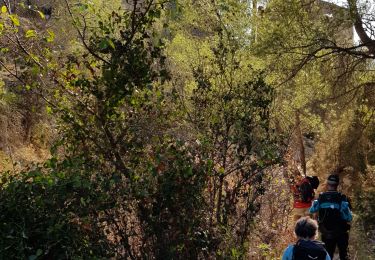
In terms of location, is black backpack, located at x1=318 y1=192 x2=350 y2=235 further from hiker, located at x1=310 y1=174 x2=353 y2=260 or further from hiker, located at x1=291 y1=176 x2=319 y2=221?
hiker, located at x1=291 y1=176 x2=319 y2=221

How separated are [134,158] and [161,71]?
0.90m

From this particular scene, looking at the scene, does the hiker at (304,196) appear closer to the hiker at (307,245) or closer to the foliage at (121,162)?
the foliage at (121,162)

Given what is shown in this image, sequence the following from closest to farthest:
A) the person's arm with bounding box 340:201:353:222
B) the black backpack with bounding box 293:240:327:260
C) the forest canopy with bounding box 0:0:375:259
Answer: the forest canopy with bounding box 0:0:375:259, the black backpack with bounding box 293:240:327:260, the person's arm with bounding box 340:201:353:222

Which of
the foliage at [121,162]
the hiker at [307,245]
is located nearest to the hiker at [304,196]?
the foliage at [121,162]

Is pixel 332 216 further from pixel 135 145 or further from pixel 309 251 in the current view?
pixel 135 145

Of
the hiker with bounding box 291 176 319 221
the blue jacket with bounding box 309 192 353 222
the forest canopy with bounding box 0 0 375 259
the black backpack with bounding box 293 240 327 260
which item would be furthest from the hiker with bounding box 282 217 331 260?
the hiker with bounding box 291 176 319 221

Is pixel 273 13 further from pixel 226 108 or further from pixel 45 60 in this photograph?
pixel 45 60

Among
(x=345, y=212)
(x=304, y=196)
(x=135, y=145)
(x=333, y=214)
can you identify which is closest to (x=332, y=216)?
(x=333, y=214)

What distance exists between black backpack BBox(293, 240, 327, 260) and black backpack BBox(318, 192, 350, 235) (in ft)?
8.23

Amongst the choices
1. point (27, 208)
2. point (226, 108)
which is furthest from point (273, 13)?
point (27, 208)

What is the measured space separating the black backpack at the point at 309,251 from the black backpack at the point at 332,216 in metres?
2.51

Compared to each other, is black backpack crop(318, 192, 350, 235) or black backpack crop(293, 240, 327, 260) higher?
black backpack crop(293, 240, 327, 260)

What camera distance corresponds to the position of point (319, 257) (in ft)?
12.9

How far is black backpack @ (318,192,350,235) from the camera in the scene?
632 cm
